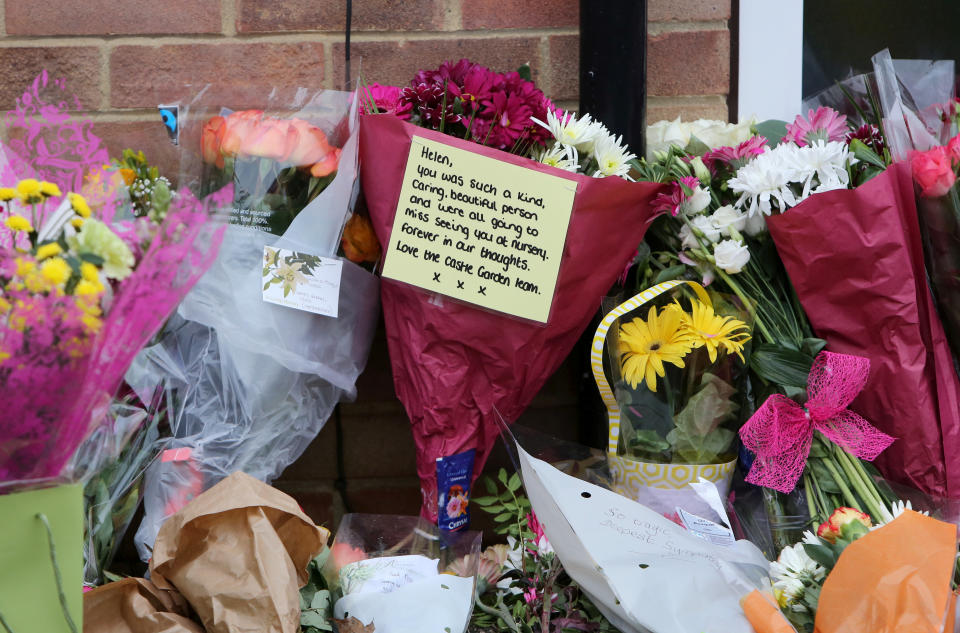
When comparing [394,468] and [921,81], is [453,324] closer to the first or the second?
[394,468]

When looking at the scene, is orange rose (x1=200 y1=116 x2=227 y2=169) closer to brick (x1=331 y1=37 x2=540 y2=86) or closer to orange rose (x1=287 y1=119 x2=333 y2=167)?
orange rose (x1=287 y1=119 x2=333 y2=167)

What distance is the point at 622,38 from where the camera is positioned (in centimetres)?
132

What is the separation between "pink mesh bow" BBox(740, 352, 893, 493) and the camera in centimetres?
108

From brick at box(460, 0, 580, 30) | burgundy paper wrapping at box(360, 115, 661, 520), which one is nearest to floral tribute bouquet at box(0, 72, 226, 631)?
burgundy paper wrapping at box(360, 115, 661, 520)

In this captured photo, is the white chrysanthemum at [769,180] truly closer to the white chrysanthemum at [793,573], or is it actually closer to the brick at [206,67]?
the white chrysanthemum at [793,573]

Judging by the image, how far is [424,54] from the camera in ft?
4.80

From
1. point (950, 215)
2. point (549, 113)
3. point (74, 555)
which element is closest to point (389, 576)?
point (74, 555)

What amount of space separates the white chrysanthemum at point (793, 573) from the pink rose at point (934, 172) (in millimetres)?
495

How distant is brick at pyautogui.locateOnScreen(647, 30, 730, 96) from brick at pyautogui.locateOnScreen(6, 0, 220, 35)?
777 millimetres

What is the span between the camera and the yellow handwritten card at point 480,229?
1120 mm

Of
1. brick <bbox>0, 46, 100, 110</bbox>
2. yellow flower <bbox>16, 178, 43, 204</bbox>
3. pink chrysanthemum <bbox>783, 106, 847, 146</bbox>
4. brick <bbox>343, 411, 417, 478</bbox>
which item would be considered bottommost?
brick <bbox>343, 411, 417, 478</bbox>

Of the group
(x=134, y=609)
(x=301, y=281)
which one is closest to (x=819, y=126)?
(x=301, y=281)

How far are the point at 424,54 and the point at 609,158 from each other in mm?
462

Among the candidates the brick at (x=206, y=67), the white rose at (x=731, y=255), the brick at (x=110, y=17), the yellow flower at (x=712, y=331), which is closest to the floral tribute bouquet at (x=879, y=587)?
the yellow flower at (x=712, y=331)
